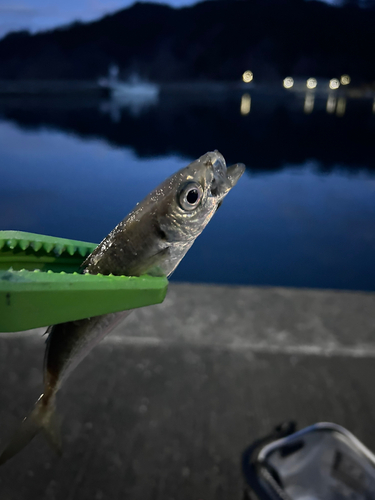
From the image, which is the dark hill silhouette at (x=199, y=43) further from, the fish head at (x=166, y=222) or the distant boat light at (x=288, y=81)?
the fish head at (x=166, y=222)

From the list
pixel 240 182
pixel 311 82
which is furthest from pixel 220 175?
pixel 311 82

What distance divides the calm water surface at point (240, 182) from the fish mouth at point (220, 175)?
121 inches

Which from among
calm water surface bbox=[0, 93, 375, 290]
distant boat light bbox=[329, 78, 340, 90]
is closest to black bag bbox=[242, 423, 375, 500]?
calm water surface bbox=[0, 93, 375, 290]

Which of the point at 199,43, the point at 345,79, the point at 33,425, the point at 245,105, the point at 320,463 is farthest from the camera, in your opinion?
the point at 245,105

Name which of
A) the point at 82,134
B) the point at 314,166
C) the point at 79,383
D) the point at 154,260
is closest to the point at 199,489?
the point at 79,383

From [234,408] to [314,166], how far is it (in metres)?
4.17

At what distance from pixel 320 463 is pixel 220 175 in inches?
26.3

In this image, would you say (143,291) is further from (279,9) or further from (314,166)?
(279,9)

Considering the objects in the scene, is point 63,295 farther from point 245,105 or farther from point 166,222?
point 245,105

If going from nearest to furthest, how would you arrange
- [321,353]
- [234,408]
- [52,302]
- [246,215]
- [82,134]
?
Answer: [52,302] → [234,408] → [321,353] → [246,215] → [82,134]

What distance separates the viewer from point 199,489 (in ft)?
2.50

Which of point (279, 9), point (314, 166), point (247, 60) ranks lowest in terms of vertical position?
point (314, 166)

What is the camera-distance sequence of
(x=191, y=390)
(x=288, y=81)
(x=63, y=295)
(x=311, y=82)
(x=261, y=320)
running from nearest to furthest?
(x=63, y=295), (x=191, y=390), (x=261, y=320), (x=311, y=82), (x=288, y=81)

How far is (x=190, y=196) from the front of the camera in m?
0.31
